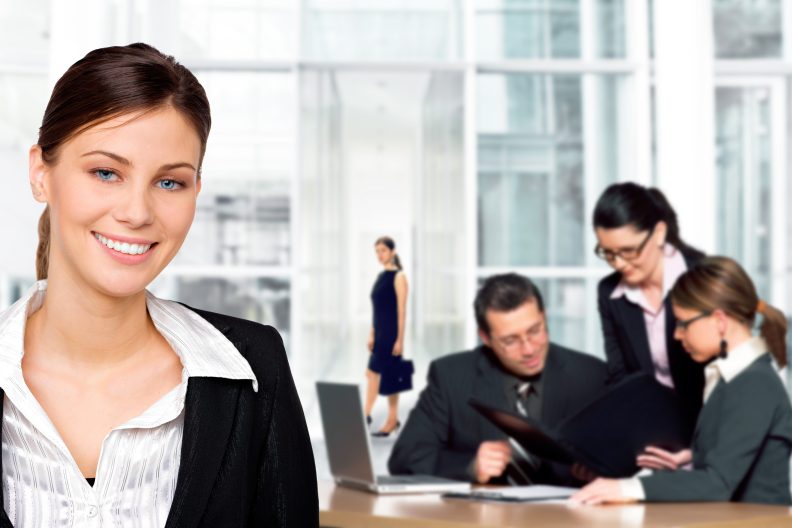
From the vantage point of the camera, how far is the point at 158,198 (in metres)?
1.30

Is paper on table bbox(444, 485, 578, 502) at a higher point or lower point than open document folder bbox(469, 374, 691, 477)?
lower

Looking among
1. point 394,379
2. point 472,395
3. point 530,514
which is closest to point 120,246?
point 530,514

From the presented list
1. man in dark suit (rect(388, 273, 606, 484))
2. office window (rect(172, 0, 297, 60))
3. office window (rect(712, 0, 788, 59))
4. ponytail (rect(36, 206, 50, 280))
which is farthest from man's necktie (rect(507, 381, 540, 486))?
office window (rect(712, 0, 788, 59))

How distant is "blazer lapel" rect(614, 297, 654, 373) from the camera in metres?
3.88

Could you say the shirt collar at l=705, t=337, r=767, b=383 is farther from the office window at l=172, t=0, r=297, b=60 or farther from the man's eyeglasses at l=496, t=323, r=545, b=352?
the office window at l=172, t=0, r=297, b=60

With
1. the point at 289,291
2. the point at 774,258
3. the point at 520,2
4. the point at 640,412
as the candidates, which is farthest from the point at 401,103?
the point at 640,412

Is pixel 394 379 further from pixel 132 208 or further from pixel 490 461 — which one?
pixel 132 208

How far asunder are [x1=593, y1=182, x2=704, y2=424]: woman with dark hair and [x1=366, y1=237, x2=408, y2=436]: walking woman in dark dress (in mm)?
3116

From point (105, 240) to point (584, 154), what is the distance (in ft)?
22.2

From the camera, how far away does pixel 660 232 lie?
3869 millimetres

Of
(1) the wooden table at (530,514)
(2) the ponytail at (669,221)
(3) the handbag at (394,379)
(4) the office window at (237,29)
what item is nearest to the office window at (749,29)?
(4) the office window at (237,29)

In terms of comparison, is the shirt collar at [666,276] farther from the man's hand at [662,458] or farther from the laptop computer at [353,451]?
the laptop computer at [353,451]

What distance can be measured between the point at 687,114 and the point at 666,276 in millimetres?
3415

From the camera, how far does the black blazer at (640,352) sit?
388cm
